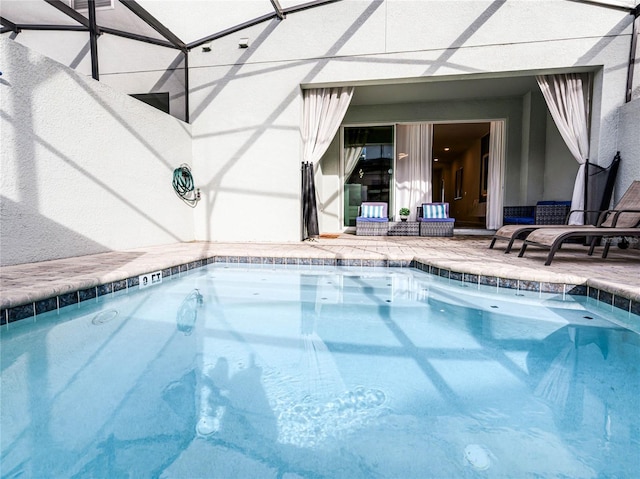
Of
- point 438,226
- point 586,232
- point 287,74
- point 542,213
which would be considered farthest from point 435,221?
A: point 287,74

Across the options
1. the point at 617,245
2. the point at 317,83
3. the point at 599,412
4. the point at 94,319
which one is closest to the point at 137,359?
the point at 94,319

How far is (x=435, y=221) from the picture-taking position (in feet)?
23.5

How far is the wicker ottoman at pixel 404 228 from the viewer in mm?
7363

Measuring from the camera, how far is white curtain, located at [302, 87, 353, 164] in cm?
577

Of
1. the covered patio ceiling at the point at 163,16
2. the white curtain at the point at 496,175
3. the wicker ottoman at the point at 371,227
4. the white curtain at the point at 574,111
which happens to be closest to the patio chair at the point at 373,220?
the wicker ottoman at the point at 371,227

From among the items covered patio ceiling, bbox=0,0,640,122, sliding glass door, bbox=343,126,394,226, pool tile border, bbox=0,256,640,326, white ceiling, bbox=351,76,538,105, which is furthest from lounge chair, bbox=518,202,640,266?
sliding glass door, bbox=343,126,394,226

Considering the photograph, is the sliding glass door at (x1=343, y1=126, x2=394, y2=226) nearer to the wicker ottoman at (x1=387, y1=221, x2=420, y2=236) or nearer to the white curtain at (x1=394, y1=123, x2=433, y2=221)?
the white curtain at (x1=394, y1=123, x2=433, y2=221)

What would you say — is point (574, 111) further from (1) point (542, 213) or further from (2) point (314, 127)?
(2) point (314, 127)

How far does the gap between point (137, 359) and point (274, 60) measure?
5.23 metres

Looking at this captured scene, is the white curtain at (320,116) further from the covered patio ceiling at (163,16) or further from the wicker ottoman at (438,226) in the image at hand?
the wicker ottoman at (438,226)

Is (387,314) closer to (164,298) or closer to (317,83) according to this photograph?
(164,298)

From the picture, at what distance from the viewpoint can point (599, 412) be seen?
138 centimetres

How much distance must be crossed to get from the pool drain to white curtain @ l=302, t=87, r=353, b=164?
4.04 metres

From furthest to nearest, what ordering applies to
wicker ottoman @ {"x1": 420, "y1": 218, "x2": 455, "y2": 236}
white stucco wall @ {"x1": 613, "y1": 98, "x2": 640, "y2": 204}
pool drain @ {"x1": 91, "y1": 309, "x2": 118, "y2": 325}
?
wicker ottoman @ {"x1": 420, "y1": 218, "x2": 455, "y2": 236} < white stucco wall @ {"x1": 613, "y1": 98, "x2": 640, "y2": 204} < pool drain @ {"x1": 91, "y1": 309, "x2": 118, "y2": 325}
